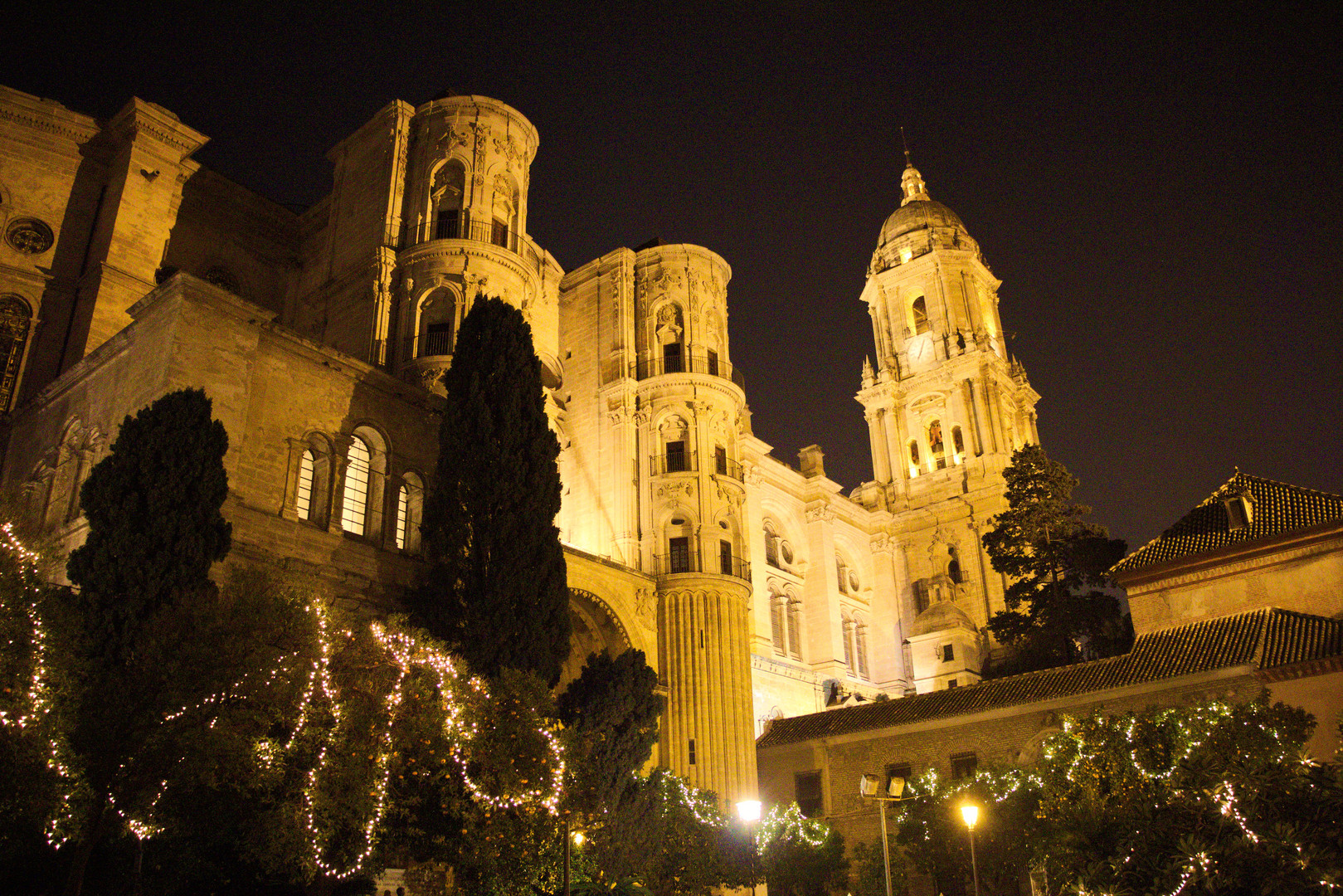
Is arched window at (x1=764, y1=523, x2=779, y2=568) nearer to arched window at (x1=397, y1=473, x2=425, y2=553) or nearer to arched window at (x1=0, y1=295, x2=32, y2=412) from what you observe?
arched window at (x1=397, y1=473, x2=425, y2=553)

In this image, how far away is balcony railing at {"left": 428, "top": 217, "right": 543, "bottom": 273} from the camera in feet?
98.7

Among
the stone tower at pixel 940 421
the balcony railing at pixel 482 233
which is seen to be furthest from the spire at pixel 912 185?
the balcony railing at pixel 482 233

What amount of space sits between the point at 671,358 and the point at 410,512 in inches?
497

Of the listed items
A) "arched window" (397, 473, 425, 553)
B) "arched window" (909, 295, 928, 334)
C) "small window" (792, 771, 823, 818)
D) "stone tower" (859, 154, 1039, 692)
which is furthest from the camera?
"arched window" (909, 295, 928, 334)

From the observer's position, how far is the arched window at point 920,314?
184ft

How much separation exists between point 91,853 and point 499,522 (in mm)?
9585

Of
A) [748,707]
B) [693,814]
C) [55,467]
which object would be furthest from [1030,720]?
[55,467]

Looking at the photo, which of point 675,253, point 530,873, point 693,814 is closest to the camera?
point 530,873

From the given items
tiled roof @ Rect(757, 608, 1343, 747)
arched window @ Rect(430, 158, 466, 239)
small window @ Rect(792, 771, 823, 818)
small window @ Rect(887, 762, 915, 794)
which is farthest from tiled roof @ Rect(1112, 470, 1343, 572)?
arched window @ Rect(430, 158, 466, 239)

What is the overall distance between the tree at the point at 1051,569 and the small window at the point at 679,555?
14.1 m

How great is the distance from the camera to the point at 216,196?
3219 cm

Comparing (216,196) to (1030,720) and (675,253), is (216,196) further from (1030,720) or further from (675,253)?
(1030,720)

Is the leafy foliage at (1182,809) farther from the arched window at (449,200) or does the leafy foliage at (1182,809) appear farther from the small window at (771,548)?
the arched window at (449,200)

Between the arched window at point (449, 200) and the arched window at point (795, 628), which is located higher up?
the arched window at point (449, 200)
